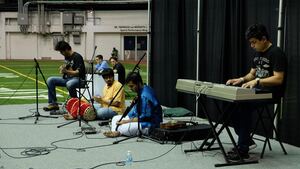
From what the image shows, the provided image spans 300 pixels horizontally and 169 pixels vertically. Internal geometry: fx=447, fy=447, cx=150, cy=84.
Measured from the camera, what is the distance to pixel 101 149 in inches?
246

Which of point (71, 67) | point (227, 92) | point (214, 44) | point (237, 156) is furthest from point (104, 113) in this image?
point (227, 92)

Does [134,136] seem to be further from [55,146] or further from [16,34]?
[16,34]

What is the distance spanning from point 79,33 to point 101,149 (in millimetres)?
27095

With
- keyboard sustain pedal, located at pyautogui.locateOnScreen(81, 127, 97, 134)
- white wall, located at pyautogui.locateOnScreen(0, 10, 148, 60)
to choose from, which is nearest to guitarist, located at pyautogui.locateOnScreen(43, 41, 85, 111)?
keyboard sustain pedal, located at pyautogui.locateOnScreen(81, 127, 97, 134)

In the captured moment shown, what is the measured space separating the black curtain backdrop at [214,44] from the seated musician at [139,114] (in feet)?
6.06

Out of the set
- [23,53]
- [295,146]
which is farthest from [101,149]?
[23,53]

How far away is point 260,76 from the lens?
5656 mm

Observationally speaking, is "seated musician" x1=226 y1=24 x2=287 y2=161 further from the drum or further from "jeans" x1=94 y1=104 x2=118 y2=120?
the drum

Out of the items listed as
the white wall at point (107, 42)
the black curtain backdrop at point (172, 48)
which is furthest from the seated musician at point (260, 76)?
the white wall at point (107, 42)

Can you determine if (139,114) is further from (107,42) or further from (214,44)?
(107,42)

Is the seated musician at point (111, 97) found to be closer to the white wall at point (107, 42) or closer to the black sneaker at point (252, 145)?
the black sneaker at point (252, 145)

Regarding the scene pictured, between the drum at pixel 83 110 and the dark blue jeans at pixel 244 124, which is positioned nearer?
the dark blue jeans at pixel 244 124

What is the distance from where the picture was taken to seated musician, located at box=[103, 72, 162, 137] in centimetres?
665

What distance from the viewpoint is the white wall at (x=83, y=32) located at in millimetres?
32594
